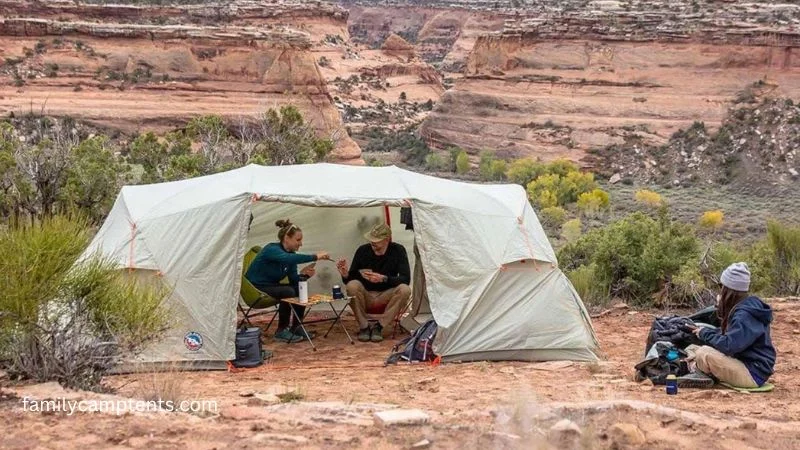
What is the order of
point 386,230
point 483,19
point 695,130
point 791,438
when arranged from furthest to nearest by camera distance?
point 483,19 < point 695,130 < point 386,230 < point 791,438

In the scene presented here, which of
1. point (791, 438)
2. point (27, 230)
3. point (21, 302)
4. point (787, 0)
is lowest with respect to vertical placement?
point (791, 438)

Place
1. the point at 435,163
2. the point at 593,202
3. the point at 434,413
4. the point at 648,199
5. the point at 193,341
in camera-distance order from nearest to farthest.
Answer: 1. the point at 434,413
2. the point at 193,341
3. the point at 593,202
4. the point at 648,199
5. the point at 435,163

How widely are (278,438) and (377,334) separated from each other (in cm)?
490

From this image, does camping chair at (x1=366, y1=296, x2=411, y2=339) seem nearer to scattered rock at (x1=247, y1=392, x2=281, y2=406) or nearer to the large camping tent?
the large camping tent

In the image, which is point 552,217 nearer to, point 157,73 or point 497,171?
point 497,171

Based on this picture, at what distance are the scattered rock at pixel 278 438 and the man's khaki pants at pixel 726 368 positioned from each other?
376 centimetres

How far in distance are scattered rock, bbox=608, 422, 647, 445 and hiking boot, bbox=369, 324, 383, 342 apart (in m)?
4.82

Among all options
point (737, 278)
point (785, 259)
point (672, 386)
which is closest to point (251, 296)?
point (672, 386)

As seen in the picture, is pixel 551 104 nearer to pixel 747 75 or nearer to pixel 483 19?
pixel 747 75

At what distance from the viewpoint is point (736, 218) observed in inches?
1110

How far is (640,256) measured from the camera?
1261 centimetres

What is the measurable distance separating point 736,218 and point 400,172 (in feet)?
68.6

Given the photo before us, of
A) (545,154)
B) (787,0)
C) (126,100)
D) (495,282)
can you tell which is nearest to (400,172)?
(495,282)

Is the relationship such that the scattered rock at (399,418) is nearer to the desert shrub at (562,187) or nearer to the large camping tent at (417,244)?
the large camping tent at (417,244)
